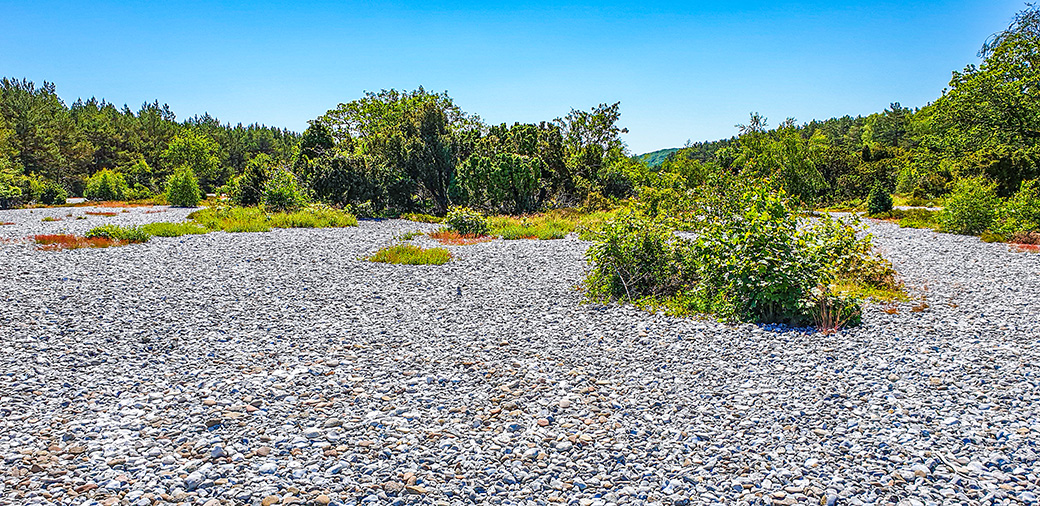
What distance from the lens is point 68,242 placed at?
545 inches

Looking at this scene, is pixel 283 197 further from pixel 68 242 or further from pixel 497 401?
pixel 497 401

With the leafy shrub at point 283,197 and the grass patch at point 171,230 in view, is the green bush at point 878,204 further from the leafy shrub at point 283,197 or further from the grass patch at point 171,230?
the grass patch at point 171,230

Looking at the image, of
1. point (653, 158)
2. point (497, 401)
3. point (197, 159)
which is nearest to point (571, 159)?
point (497, 401)

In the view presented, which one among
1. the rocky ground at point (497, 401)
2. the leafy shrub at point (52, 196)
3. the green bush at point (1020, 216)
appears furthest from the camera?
the leafy shrub at point (52, 196)

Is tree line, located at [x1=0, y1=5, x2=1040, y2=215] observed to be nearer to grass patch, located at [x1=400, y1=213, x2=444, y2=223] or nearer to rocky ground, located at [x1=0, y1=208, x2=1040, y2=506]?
grass patch, located at [x1=400, y1=213, x2=444, y2=223]

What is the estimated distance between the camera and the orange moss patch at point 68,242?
13342mm

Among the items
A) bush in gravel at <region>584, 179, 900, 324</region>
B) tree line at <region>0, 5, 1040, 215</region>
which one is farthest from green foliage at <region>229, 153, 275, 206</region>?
bush in gravel at <region>584, 179, 900, 324</region>

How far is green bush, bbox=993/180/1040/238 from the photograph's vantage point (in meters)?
15.2

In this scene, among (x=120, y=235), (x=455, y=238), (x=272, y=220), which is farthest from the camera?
(x=272, y=220)

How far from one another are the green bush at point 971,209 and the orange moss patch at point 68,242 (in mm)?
24800

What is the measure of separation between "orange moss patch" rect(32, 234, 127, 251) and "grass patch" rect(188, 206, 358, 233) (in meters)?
3.92

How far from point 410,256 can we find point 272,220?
10.4 metres

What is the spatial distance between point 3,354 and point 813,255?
9.45 m

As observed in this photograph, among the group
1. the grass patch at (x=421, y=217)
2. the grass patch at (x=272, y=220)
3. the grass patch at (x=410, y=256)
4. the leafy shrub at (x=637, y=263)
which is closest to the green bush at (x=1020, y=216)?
the leafy shrub at (x=637, y=263)
